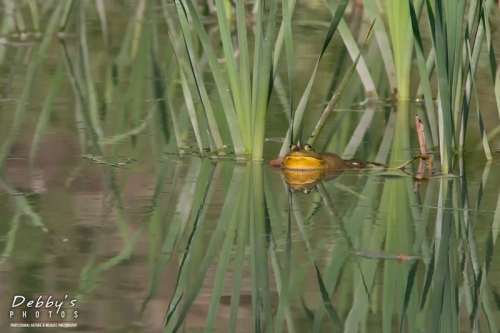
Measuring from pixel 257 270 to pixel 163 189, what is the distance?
115cm

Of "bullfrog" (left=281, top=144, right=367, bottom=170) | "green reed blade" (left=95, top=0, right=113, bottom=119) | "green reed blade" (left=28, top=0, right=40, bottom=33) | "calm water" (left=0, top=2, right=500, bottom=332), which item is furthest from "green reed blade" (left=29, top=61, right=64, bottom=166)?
"bullfrog" (left=281, top=144, right=367, bottom=170)

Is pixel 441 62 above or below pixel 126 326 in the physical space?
above

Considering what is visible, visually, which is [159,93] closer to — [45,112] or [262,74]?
[45,112]

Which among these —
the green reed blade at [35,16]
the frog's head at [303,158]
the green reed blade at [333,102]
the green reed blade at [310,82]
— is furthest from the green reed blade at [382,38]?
the green reed blade at [35,16]

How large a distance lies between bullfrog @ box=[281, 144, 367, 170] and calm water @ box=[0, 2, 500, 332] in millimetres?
97

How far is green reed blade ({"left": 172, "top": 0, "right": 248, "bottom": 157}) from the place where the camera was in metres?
4.80

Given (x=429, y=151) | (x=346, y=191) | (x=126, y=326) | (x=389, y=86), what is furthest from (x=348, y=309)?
(x=389, y=86)

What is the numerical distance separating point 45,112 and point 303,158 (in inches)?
73.0

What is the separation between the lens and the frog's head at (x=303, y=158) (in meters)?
4.86

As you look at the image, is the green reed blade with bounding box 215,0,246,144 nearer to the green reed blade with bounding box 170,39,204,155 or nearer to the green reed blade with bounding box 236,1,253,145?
the green reed blade with bounding box 236,1,253,145

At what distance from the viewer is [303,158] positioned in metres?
4.86

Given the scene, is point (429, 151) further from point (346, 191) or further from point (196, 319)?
point (196, 319)

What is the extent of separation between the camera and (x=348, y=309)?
318 centimetres

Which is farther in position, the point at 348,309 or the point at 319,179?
the point at 319,179
